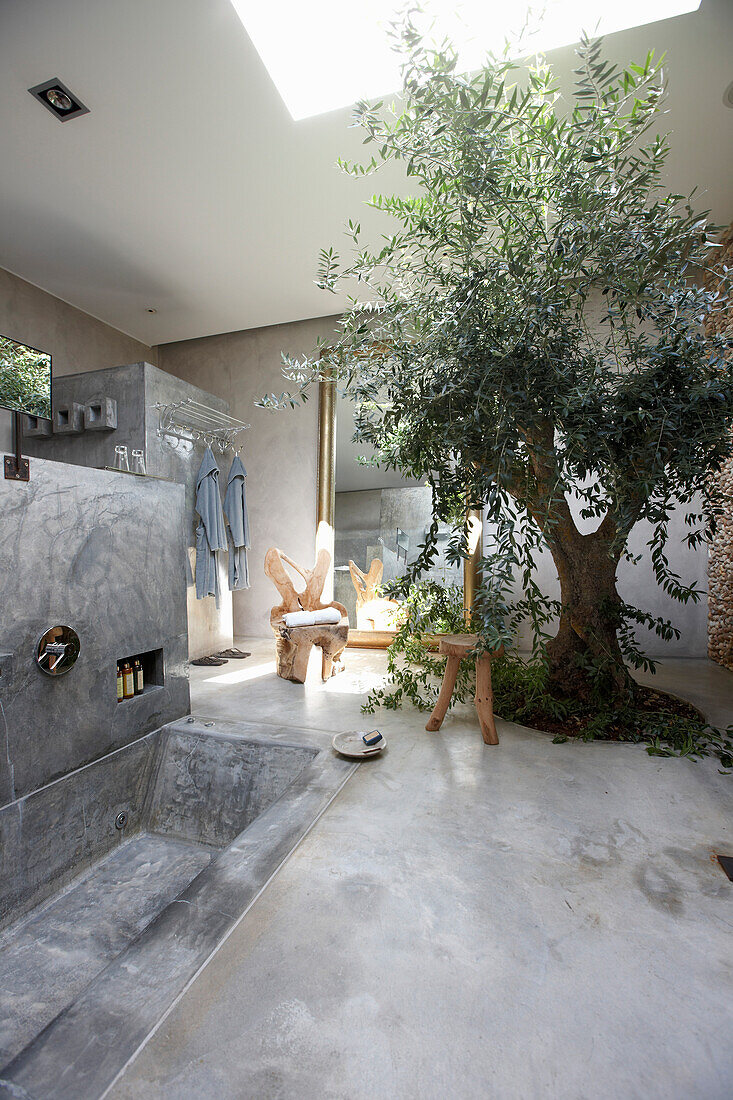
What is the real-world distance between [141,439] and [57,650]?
2.36m

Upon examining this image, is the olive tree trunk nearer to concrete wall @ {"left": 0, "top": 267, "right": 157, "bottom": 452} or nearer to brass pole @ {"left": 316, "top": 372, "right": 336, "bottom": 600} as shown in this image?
brass pole @ {"left": 316, "top": 372, "right": 336, "bottom": 600}

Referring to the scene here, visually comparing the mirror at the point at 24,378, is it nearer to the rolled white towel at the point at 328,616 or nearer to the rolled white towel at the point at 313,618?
the rolled white towel at the point at 313,618

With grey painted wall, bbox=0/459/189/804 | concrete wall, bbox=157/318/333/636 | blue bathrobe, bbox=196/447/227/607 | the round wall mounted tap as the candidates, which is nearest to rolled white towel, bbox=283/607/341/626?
grey painted wall, bbox=0/459/189/804

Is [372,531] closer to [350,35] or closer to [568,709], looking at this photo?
[568,709]

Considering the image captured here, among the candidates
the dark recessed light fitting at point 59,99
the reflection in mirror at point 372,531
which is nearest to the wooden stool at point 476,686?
the reflection in mirror at point 372,531

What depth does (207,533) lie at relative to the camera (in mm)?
4473

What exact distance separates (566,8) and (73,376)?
388cm

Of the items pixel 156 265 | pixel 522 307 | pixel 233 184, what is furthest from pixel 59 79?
pixel 522 307

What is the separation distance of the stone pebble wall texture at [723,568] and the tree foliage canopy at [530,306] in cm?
185

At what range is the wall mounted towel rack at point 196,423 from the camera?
4199 millimetres

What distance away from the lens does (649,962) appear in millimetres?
1270

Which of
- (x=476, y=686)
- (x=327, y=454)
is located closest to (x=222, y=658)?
(x=327, y=454)

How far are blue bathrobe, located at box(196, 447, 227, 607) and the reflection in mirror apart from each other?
127 cm

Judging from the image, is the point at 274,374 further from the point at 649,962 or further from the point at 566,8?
the point at 649,962
